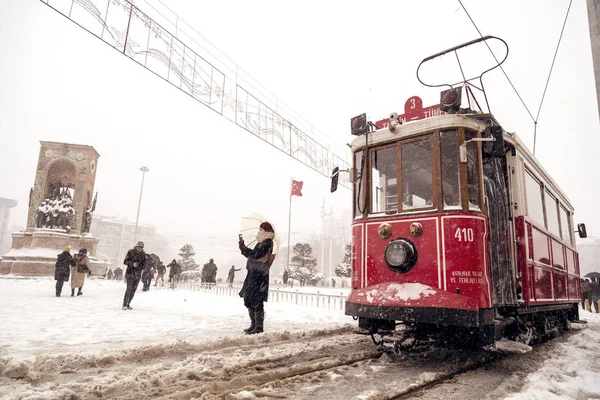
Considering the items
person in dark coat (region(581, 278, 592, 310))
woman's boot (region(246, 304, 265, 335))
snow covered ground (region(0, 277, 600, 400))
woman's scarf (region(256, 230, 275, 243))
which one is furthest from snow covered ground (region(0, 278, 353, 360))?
person in dark coat (region(581, 278, 592, 310))

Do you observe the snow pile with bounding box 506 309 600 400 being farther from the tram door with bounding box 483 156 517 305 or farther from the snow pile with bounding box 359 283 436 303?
the snow pile with bounding box 359 283 436 303

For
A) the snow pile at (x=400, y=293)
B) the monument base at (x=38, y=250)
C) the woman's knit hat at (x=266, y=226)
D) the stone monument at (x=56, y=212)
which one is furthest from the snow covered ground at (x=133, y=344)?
the stone monument at (x=56, y=212)

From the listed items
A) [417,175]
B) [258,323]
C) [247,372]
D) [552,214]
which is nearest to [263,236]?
[258,323]

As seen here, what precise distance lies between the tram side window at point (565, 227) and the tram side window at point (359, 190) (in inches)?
215

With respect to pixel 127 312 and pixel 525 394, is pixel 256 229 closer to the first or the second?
pixel 127 312

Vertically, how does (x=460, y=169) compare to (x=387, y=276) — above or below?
above

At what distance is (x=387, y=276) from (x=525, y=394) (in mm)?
2139

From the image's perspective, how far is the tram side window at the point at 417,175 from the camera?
5137 mm

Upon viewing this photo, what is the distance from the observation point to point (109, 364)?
13.5 ft

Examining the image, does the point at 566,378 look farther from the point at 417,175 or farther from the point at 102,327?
the point at 102,327

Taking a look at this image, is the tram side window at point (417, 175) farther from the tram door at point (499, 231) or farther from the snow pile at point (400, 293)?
the snow pile at point (400, 293)

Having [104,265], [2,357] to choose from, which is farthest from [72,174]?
[2,357]

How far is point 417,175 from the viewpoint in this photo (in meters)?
5.30

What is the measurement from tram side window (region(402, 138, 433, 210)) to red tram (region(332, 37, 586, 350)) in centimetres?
2
